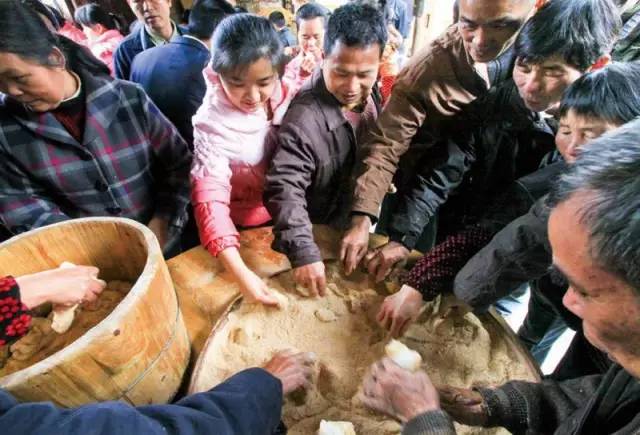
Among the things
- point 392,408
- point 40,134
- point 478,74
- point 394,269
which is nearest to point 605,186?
point 392,408

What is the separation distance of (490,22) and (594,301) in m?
0.96

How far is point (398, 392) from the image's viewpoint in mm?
744

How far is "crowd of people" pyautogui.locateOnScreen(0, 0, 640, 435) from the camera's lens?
520 mm

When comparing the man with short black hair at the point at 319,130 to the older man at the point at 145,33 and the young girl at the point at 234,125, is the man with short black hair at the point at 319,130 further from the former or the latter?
the older man at the point at 145,33

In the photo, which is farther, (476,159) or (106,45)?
(106,45)

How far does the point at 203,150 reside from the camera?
3.64ft

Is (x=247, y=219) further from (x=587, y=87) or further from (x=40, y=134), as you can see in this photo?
(x=587, y=87)

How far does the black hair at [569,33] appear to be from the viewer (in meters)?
1.01

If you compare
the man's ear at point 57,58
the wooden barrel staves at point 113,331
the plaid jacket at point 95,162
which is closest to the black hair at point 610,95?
the wooden barrel staves at point 113,331

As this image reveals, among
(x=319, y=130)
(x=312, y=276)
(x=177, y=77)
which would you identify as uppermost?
(x=177, y=77)

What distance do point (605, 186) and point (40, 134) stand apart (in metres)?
1.31

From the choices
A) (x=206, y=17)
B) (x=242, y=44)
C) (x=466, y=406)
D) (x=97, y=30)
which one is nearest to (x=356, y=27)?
(x=242, y=44)

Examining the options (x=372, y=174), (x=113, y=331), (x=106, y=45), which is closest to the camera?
(x=113, y=331)

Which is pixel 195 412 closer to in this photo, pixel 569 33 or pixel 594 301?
pixel 594 301
